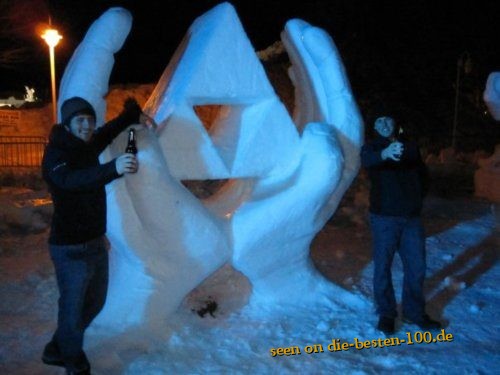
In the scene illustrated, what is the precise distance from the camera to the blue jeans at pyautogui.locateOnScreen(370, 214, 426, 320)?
13.2ft

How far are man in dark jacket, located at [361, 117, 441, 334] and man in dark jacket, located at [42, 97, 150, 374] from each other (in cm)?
187

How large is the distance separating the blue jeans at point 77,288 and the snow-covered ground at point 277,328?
39 cm

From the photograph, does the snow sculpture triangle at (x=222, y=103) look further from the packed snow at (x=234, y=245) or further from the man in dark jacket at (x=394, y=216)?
the man in dark jacket at (x=394, y=216)

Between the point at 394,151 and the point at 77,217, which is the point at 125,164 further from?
the point at 394,151

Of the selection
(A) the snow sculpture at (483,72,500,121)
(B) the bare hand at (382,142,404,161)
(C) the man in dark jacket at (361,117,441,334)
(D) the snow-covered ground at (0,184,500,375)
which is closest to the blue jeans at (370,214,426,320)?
(C) the man in dark jacket at (361,117,441,334)

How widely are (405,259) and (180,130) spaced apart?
76.1 inches

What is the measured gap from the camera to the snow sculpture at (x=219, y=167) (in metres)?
3.87

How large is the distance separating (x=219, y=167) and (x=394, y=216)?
1.32 meters

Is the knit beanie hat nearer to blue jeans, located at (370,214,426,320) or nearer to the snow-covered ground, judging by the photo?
the snow-covered ground

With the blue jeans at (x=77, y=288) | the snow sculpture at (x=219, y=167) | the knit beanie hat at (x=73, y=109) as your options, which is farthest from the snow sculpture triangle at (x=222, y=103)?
the blue jeans at (x=77, y=288)

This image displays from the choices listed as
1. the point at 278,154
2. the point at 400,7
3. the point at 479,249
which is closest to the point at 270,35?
the point at 400,7

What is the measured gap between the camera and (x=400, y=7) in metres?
19.8

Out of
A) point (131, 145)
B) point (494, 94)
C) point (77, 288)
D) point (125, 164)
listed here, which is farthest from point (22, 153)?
point (125, 164)

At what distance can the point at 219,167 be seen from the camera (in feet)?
13.5
